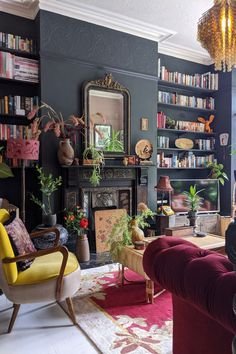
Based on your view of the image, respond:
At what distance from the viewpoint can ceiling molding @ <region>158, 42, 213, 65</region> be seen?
4901 mm

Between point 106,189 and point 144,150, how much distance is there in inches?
35.7

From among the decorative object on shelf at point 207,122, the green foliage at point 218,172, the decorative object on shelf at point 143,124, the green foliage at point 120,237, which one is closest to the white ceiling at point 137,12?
the decorative object on shelf at point 143,124

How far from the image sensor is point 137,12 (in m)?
3.90

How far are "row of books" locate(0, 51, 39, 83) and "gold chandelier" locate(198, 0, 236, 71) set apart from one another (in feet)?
7.01

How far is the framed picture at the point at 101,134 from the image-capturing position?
412 cm

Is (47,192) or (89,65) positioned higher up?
(89,65)

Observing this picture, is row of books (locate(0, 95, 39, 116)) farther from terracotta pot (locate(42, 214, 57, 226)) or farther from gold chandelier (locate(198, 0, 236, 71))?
gold chandelier (locate(198, 0, 236, 71))

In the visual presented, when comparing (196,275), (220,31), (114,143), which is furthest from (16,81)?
(196,275)

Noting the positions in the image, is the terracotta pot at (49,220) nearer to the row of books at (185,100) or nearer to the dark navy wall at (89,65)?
the dark navy wall at (89,65)

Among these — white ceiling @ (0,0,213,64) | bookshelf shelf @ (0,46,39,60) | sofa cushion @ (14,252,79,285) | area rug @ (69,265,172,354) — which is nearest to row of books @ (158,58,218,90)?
white ceiling @ (0,0,213,64)

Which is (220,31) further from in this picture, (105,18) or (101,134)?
(101,134)

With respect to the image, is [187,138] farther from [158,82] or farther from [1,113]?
[1,113]

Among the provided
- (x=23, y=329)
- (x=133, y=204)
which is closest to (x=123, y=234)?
(x=23, y=329)

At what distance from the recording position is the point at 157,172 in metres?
5.04
